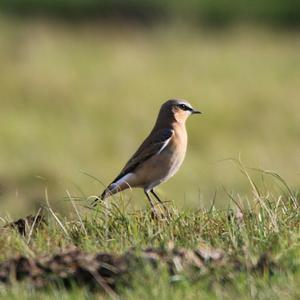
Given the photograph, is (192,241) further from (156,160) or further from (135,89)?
(135,89)

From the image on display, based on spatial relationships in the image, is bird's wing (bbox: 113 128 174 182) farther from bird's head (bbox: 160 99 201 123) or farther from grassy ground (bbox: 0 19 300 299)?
grassy ground (bbox: 0 19 300 299)

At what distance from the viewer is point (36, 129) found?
67.0ft

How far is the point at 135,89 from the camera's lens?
22922mm

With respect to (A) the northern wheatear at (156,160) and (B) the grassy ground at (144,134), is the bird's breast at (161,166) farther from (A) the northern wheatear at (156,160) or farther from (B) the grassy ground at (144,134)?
(B) the grassy ground at (144,134)

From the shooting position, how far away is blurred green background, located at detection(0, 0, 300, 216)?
57.5ft

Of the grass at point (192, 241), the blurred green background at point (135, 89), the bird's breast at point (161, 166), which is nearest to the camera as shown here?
the grass at point (192, 241)

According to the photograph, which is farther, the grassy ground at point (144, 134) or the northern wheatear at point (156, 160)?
the northern wheatear at point (156, 160)

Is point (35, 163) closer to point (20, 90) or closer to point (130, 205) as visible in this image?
point (20, 90)

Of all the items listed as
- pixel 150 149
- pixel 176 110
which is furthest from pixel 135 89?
pixel 150 149

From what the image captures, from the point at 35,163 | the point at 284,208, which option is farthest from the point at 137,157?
the point at 35,163

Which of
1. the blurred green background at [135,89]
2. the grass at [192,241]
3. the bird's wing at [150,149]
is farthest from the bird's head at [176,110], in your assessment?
the blurred green background at [135,89]

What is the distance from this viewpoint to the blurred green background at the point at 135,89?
57.5ft

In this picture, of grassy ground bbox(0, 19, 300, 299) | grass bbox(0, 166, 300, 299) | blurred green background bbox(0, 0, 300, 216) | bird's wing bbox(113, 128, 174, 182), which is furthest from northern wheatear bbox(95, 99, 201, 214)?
blurred green background bbox(0, 0, 300, 216)

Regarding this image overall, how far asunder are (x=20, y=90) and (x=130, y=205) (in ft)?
49.5
